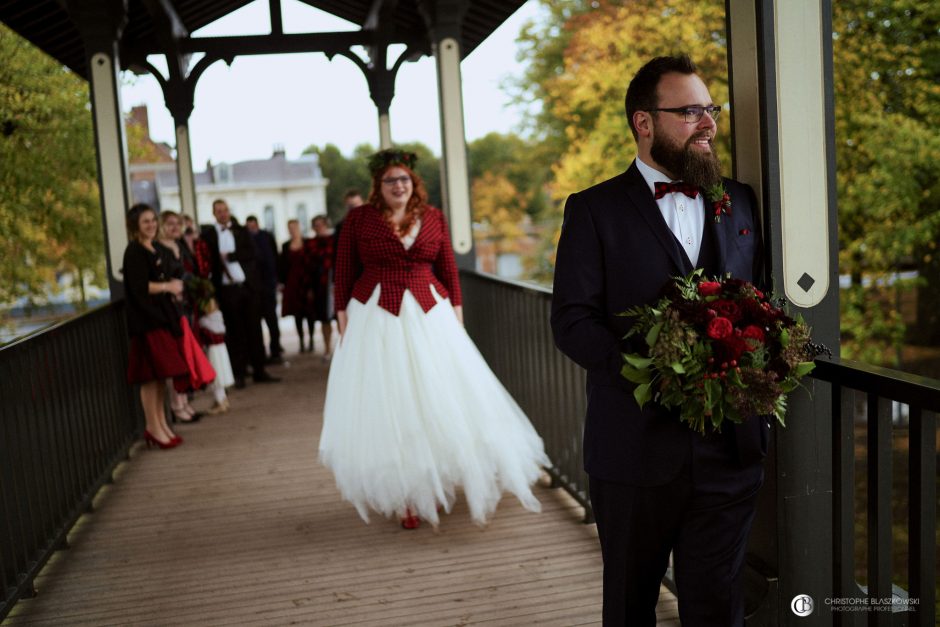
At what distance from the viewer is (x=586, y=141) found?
19.8 m

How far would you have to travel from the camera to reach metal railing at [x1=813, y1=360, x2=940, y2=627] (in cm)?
201

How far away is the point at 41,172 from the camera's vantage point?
53.8 ft

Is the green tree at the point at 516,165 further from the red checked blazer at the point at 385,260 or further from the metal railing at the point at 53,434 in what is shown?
the red checked blazer at the point at 385,260

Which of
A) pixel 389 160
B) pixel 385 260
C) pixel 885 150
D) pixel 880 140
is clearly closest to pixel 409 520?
pixel 385 260

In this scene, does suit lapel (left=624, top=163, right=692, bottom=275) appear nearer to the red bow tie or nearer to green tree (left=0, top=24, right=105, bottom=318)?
the red bow tie

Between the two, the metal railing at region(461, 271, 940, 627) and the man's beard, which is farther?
the man's beard

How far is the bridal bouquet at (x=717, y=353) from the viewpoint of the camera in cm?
192

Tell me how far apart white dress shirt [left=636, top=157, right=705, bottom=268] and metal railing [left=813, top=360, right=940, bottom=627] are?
1.78 ft

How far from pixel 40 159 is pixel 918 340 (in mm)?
15853

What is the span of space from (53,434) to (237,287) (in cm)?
442

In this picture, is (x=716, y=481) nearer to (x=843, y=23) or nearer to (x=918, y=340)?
(x=843, y=23)

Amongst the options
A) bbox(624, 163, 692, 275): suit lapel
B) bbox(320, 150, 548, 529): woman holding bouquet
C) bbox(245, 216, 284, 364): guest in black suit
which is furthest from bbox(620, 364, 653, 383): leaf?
bbox(245, 216, 284, 364): guest in black suit

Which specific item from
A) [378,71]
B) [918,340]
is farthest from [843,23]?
[378,71]

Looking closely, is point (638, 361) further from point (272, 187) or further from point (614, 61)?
point (272, 187)
